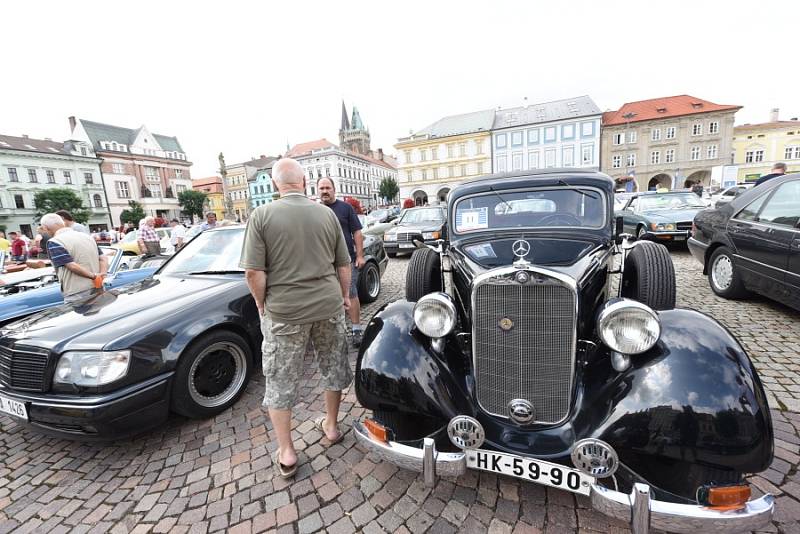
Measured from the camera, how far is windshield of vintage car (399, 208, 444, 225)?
11.6 meters

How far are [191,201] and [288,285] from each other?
6623 centimetres

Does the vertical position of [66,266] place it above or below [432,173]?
below

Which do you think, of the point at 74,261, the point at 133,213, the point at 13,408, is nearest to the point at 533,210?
the point at 13,408

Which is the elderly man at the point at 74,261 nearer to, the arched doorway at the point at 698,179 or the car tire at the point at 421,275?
the car tire at the point at 421,275

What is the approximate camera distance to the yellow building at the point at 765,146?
52.0 m

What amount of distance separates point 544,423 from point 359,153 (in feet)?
306

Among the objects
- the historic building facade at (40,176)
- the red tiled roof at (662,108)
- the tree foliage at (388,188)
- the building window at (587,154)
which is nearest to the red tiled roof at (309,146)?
the tree foliage at (388,188)

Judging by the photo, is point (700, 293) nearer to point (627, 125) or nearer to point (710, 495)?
point (710, 495)

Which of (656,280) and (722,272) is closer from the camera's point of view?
(656,280)

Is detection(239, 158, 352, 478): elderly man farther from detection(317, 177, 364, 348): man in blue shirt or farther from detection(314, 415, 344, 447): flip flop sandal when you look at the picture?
detection(317, 177, 364, 348): man in blue shirt

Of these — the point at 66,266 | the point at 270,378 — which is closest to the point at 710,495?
the point at 270,378

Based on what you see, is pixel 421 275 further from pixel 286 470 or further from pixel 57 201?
pixel 57 201

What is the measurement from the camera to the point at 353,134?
8925 cm

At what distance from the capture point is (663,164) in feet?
151
